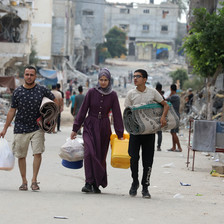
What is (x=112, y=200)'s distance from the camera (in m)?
6.93

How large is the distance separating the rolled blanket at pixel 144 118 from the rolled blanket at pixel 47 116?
1011 mm

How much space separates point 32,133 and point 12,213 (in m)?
2.04

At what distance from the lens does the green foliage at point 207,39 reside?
17.8 metres

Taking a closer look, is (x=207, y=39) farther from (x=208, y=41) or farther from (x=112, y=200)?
(x=112, y=200)

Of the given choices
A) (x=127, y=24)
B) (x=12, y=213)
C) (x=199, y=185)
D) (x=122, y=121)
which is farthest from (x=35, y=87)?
(x=127, y=24)

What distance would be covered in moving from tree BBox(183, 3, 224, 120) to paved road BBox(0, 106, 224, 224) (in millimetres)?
7592

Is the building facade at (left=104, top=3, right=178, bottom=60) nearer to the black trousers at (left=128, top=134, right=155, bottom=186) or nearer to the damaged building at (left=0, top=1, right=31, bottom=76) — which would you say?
the damaged building at (left=0, top=1, right=31, bottom=76)

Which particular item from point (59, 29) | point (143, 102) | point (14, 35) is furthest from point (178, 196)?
point (59, 29)

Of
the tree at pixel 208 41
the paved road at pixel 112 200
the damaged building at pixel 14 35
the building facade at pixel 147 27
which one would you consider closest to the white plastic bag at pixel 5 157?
the paved road at pixel 112 200

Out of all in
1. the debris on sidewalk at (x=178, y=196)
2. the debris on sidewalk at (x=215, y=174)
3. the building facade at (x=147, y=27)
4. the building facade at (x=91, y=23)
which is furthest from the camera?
the building facade at (x=147, y=27)

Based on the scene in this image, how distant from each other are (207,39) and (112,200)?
11920 mm

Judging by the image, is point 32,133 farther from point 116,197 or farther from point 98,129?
point 116,197

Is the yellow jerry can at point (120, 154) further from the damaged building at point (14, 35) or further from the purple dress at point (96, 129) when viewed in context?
the damaged building at point (14, 35)

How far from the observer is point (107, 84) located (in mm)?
7656
